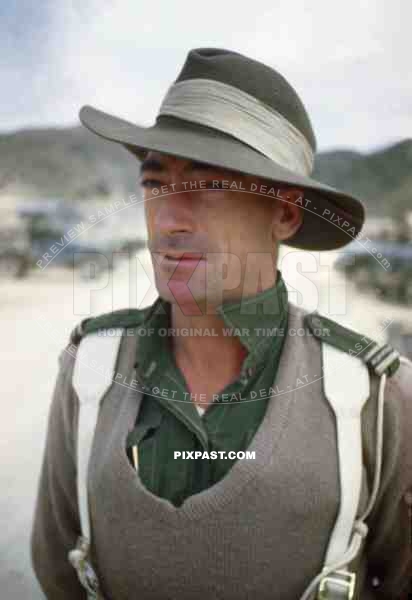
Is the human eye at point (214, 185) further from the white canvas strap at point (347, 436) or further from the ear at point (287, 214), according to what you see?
the white canvas strap at point (347, 436)

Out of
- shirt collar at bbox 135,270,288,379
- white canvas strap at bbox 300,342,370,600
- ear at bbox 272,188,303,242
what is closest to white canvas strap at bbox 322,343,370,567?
white canvas strap at bbox 300,342,370,600

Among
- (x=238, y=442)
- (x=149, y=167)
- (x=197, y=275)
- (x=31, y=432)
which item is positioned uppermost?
(x=149, y=167)

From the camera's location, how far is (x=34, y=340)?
143 cm

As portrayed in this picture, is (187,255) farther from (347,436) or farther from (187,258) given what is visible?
(347,436)

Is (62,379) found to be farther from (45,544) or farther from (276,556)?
(276,556)

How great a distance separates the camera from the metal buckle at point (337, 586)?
2.20 ft

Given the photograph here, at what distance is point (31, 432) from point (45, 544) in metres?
0.50

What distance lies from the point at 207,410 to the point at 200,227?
0.89 feet

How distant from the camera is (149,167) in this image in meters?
0.75

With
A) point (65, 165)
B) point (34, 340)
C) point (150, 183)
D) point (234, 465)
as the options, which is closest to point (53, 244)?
point (65, 165)

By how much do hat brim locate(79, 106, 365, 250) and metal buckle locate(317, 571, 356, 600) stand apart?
51 centimetres

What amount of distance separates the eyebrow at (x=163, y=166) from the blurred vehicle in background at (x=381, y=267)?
339mm

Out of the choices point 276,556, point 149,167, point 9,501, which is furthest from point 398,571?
point 9,501

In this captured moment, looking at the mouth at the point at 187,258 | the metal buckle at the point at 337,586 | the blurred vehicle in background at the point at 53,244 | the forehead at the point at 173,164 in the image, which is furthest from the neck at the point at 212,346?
the blurred vehicle in background at the point at 53,244
